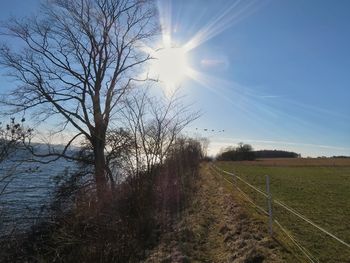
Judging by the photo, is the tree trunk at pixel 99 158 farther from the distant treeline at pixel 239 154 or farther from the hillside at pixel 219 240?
the distant treeline at pixel 239 154

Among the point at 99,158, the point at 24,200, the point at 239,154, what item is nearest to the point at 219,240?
the point at 99,158

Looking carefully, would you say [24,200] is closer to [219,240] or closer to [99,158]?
[99,158]

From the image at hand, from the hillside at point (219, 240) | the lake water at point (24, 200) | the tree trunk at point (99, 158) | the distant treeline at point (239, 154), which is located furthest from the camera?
the distant treeline at point (239, 154)

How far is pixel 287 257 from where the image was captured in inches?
307

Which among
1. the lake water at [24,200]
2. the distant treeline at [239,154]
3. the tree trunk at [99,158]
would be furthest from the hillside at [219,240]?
the distant treeline at [239,154]

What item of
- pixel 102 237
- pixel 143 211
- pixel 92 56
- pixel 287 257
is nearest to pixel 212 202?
pixel 143 211

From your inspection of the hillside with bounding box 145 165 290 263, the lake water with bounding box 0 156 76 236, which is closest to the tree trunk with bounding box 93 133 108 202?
the lake water with bounding box 0 156 76 236

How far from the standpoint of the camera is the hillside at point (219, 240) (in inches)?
334

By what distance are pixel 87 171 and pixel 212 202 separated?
9656 mm

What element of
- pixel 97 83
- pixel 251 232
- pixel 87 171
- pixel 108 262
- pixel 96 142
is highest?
pixel 97 83

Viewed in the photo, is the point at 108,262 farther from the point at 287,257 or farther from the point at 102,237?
the point at 287,257

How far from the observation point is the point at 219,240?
1082 cm

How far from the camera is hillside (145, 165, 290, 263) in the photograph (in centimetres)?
848

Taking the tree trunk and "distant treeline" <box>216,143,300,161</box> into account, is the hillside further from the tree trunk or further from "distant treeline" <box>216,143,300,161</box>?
"distant treeline" <box>216,143,300,161</box>
